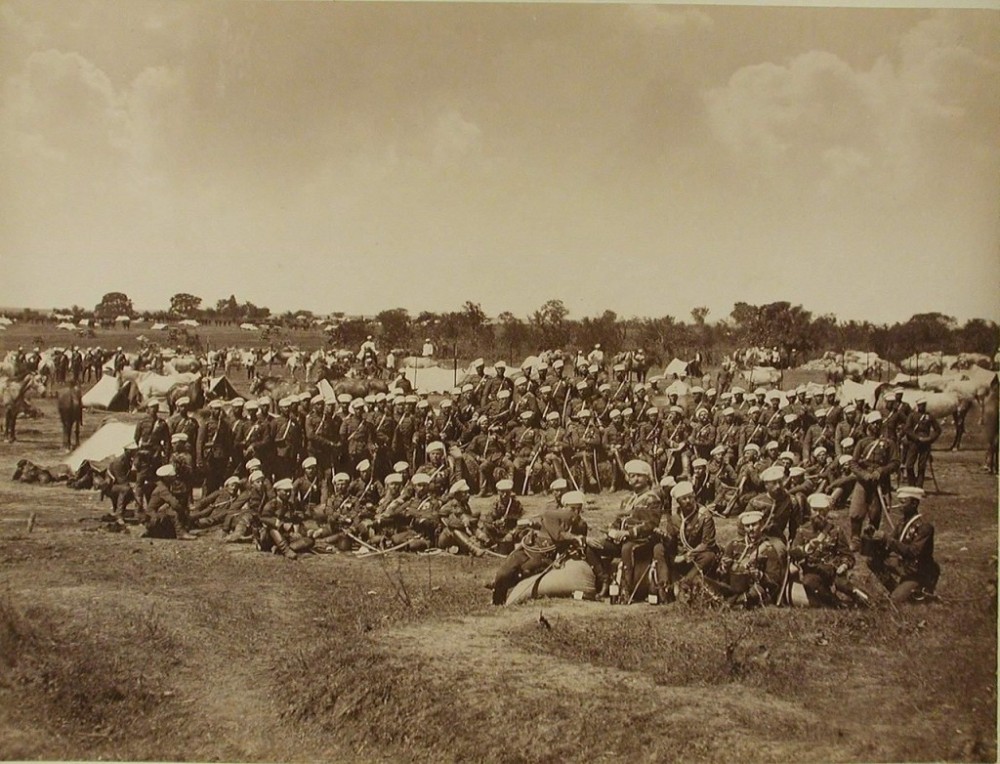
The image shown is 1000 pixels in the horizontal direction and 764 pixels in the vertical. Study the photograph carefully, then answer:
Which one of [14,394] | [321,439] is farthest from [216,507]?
[14,394]

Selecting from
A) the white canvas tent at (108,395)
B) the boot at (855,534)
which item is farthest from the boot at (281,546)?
the boot at (855,534)

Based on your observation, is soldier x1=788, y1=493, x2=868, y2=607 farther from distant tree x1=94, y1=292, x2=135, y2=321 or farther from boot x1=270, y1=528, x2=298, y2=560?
distant tree x1=94, y1=292, x2=135, y2=321

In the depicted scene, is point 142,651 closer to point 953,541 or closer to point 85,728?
point 85,728

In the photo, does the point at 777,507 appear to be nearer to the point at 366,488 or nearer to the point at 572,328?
the point at 572,328

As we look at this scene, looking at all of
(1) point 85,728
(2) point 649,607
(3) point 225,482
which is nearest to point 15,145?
(3) point 225,482

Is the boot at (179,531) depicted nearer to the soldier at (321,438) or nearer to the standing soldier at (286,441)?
the standing soldier at (286,441)
